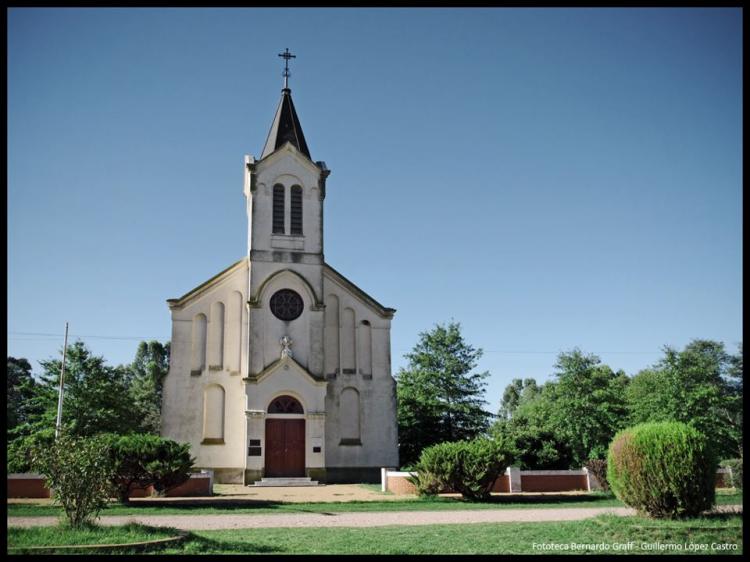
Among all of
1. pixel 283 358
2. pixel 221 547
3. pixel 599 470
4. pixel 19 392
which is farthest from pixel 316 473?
pixel 19 392

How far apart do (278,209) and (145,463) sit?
17601mm

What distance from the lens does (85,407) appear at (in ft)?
122

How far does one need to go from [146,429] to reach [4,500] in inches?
1534

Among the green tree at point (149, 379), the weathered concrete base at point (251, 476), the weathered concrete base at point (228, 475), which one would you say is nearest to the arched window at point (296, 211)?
the weathered concrete base at point (251, 476)

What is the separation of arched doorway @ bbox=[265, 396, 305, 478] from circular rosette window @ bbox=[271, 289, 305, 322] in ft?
13.8

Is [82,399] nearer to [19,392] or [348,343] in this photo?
[348,343]

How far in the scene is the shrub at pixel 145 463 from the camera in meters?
20.5

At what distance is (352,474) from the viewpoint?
32969 millimetres

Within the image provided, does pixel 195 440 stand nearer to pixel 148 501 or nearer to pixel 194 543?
pixel 148 501

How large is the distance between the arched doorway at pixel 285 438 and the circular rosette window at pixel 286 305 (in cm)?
422

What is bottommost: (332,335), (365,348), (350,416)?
(350,416)

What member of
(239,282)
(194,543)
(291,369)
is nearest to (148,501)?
(194,543)

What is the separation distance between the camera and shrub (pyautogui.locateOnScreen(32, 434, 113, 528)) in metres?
13.8

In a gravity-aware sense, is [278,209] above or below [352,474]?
above
